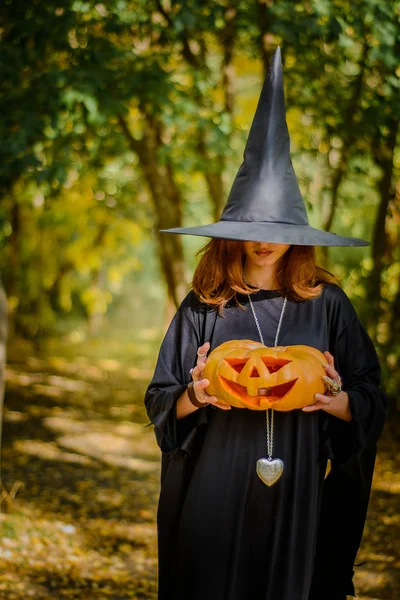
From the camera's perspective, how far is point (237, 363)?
2.43 m

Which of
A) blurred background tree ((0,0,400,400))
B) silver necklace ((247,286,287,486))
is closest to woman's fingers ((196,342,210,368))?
silver necklace ((247,286,287,486))

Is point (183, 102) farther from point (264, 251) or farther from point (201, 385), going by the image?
point (201, 385)

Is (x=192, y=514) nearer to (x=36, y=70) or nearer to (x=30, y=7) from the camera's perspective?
(x=30, y=7)

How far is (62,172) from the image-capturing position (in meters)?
5.09

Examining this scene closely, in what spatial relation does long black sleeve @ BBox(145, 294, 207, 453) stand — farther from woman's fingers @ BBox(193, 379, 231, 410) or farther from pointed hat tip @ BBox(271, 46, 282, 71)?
pointed hat tip @ BBox(271, 46, 282, 71)

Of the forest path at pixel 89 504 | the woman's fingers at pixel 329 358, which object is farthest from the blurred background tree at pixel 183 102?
the forest path at pixel 89 504

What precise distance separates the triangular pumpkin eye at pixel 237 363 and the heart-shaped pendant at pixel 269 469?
0.33 metres

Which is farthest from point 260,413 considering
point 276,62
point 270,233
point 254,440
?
point 276,62

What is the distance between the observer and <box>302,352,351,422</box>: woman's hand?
94.1 inches

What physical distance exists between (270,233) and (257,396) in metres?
0.57

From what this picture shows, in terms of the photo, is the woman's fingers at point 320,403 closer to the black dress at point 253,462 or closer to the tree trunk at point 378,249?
the black dress at point 253,462

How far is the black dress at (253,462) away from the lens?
249cm

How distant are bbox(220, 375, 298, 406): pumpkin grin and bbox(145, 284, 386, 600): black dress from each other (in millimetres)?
132

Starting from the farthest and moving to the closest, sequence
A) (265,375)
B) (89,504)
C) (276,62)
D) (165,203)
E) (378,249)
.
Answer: (378,249) < (165,203) < (89,504) < (276,62) < (265,375)
